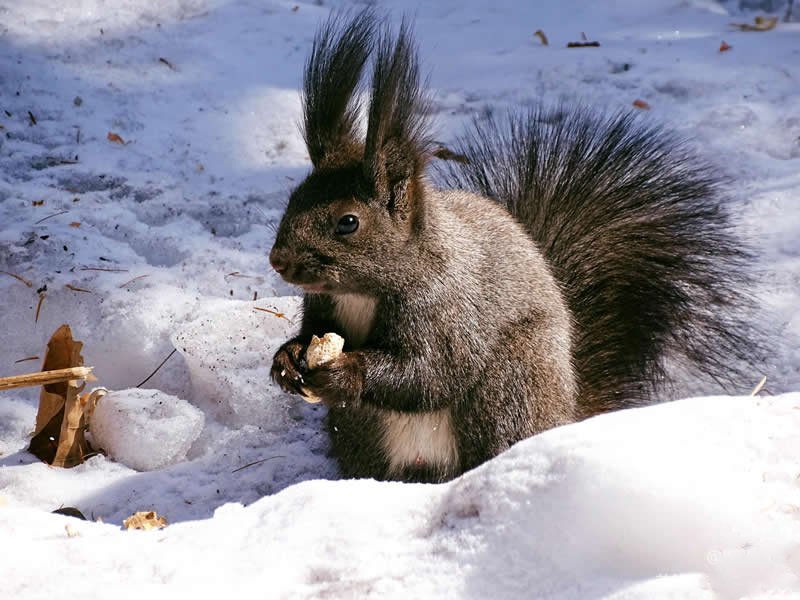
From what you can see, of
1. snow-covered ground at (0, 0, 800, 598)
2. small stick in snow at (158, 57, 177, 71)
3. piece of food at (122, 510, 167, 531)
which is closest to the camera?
snow-covered ground at (0, 0, 800, 598)

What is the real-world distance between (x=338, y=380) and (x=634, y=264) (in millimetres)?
928

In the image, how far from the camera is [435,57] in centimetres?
427

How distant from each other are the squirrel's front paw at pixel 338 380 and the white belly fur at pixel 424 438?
0.60ft

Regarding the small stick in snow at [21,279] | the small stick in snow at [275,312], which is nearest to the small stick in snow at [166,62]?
the small stick in snow at [21,279]

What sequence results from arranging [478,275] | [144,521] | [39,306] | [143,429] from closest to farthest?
[144,521], [478,275], [143,429], [39,306]

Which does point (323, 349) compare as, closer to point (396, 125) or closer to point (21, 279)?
point (396, 125)

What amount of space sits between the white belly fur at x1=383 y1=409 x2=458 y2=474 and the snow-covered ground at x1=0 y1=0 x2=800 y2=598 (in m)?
0.29

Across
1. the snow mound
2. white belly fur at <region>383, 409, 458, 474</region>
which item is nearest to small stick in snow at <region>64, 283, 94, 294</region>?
the snow mound

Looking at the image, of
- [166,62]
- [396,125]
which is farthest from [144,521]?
[166,62]

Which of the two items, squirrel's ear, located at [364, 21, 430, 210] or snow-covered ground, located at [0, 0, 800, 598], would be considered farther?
squirrel's ear, located at [364, 21, 430, 210]

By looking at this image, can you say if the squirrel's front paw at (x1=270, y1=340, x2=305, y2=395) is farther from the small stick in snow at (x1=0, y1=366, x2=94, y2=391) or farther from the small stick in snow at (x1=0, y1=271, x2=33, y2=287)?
the small stick in snow at (x1=0, y1=271, x2=33, y2=287)

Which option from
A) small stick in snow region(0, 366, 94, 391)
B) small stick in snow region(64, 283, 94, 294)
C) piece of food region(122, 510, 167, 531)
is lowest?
piece of food region(122, 510, 167, 531)

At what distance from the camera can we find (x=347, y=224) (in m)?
2.13

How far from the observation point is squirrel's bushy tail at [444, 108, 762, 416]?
257 cm
